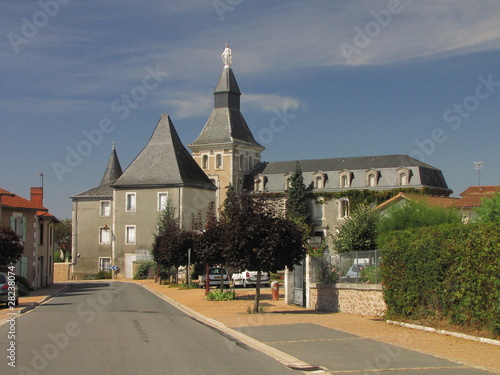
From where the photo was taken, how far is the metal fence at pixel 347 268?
65.5 ft

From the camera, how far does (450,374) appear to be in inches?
394

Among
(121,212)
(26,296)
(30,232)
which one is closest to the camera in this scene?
(26,296)

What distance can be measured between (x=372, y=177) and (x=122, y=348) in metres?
67.2

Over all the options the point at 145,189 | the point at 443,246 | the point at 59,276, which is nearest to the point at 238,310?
the point at 443,246

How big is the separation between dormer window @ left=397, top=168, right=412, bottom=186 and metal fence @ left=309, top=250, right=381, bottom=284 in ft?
175

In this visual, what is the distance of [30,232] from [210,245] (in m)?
14.5

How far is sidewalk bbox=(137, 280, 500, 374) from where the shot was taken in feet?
39.1

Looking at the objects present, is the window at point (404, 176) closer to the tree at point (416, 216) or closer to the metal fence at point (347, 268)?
the tree at point (416, 216)

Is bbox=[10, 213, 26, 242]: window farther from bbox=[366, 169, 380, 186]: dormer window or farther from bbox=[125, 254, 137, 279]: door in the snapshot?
bbox=[366, 169, 380, 186]: dormer window

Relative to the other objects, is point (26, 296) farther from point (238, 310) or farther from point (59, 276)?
point (59, 276)

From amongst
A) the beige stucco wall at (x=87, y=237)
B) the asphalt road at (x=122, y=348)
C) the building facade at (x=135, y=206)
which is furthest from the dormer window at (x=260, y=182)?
the asphalt road at (x=122, y=348)

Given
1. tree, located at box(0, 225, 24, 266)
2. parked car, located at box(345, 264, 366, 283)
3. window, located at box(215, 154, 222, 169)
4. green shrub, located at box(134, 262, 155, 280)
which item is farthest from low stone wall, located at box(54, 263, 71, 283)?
parked car, located at box(345, 264, 366, 283)

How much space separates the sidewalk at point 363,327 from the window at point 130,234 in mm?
37656

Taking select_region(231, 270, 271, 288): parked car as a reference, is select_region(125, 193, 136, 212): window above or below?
above
